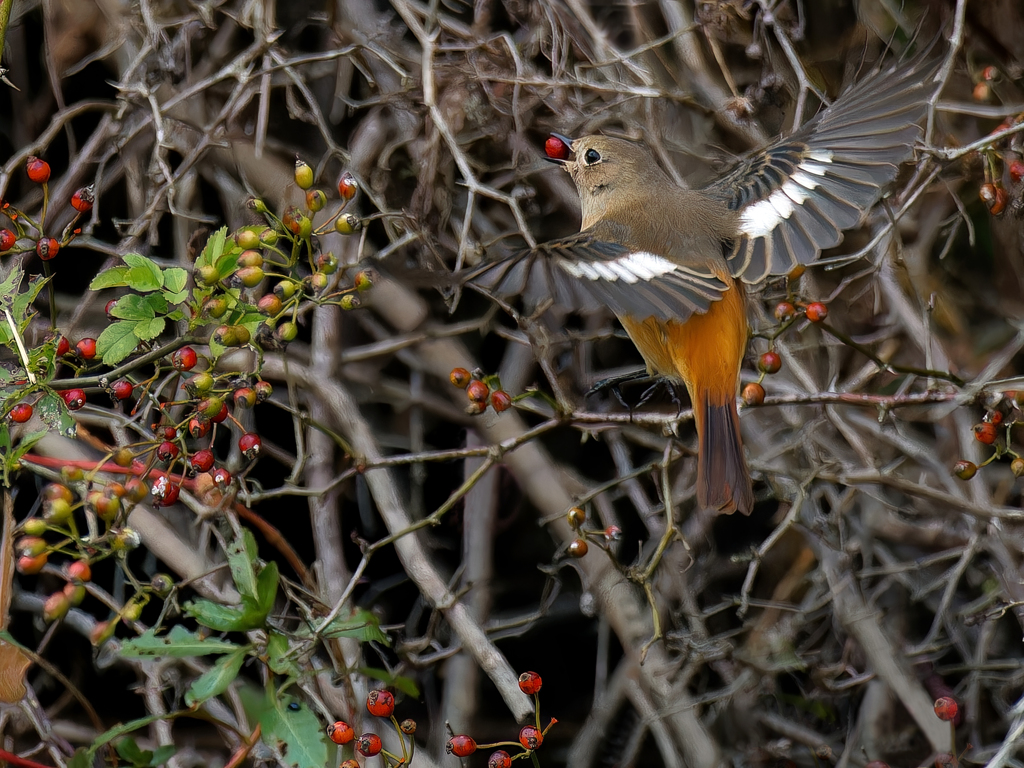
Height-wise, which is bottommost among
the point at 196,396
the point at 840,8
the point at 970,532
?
the point at 970,532

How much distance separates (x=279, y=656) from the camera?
1.60 metres

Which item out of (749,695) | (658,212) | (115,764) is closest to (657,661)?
(749,695)

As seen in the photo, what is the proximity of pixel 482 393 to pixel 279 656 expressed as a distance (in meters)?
0.62

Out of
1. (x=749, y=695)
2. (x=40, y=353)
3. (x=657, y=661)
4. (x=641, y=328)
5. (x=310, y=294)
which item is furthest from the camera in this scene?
(x=749, y=695)

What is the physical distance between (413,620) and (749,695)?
100 cm

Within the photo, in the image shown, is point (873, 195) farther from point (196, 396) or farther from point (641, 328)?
point (196, 396)

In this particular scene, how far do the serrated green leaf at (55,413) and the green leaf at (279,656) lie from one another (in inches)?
18.1

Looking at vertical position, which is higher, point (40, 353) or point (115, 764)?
point (40, 353)

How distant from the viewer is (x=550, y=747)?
3.16 m

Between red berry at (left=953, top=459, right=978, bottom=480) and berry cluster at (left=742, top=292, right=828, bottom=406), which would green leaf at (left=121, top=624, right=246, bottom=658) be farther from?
red berry at (left=953, top=459, right=978, bottom=480)

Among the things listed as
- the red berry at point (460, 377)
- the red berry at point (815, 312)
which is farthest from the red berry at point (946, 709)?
the red berry at point (460, 377)

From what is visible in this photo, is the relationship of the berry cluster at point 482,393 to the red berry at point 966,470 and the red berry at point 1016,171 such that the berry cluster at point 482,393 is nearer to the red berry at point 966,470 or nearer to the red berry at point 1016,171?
the red berry at point 966,470

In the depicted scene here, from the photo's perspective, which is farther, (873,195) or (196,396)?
(873,195)

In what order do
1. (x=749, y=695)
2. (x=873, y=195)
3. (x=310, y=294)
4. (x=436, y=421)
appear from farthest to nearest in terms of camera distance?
1. (x=436, y=421)
2. (x=749, y=695)
3. (x=873, y=195)
4. (x=310, y=294)
